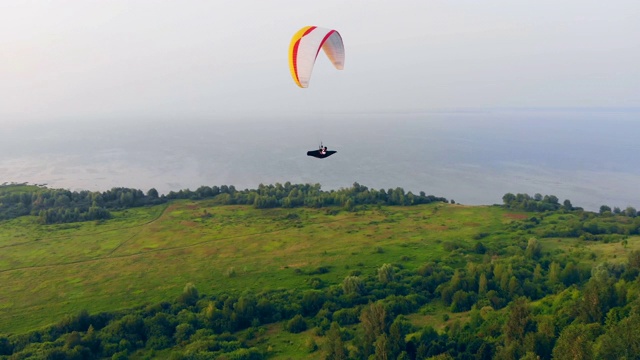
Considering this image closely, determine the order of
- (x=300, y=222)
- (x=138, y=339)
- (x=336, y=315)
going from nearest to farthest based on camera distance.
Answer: (x=138, y=339)
(x=336, y=315)
(x=300, y=222)

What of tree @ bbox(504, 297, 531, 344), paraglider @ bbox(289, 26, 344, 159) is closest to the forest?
tree @ bbox(504, 297, 531, 344)

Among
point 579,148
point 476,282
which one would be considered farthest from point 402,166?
point 476,282

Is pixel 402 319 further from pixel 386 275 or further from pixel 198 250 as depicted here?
pixel 198 250

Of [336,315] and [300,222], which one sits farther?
[300,222]

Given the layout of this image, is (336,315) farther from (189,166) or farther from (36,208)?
(189,166)

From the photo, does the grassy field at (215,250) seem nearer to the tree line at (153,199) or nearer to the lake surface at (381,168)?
the tree line at (153,199)

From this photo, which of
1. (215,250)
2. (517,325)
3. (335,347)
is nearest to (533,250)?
(517,325)
